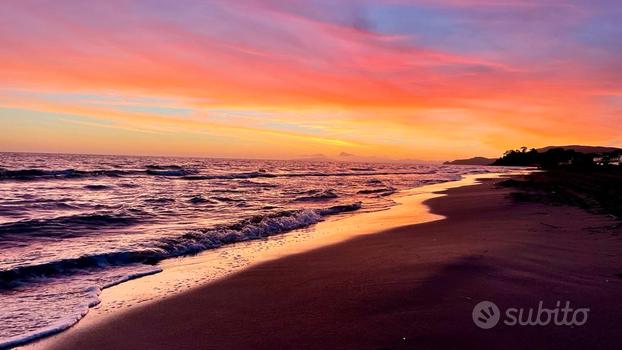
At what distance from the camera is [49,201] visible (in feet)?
70.0

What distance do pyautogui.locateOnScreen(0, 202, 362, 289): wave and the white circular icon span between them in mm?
7090

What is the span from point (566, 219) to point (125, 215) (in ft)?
49.8

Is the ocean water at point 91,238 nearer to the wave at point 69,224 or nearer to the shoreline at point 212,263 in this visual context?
the wave at point 69,224

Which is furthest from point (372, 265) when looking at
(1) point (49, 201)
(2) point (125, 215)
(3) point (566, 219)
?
(1) point (49, 201)

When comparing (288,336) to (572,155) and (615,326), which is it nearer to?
(615,326)

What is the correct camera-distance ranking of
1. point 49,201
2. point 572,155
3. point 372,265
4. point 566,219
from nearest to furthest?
1. point 372,265
2. point 566,219
3. point 49,201
4. point 572,155

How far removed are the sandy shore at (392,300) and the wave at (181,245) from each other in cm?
291

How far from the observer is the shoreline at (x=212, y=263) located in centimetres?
656

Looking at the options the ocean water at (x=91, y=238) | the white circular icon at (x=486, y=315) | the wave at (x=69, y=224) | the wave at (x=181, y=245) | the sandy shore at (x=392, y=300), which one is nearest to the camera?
the sandy shore at (x=392, y=300)

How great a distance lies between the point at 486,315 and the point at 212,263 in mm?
6098

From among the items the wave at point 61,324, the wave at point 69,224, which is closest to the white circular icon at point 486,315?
the wave at point 61,324

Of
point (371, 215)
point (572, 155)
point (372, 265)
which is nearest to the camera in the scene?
point (372, 265)

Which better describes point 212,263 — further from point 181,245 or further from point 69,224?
point 69,224

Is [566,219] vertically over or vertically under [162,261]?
over
